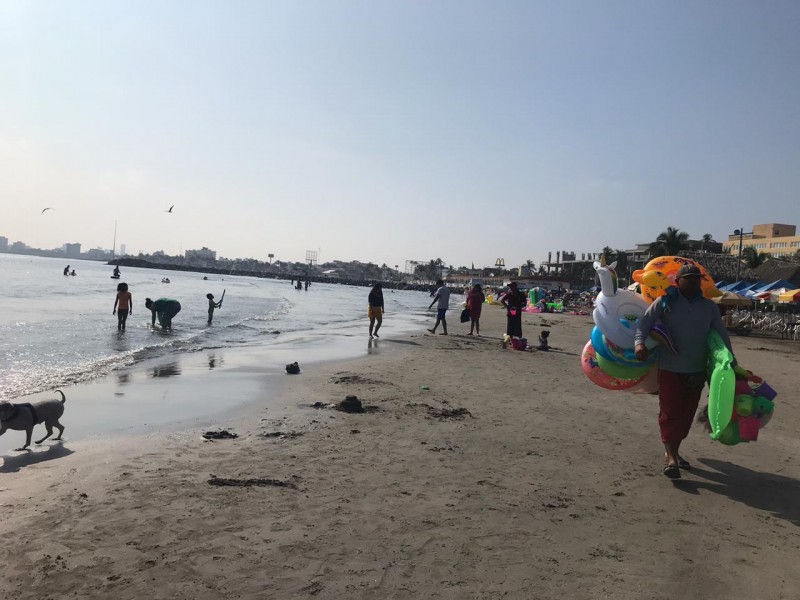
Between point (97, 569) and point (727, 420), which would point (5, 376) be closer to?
point (97, 569)

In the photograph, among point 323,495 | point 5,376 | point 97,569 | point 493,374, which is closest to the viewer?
point 97,569

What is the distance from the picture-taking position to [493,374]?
10.9 m

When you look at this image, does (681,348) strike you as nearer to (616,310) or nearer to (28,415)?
(616,310)

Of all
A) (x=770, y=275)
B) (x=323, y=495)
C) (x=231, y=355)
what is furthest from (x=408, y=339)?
(x=770, y=275)

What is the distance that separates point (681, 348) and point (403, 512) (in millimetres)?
2923

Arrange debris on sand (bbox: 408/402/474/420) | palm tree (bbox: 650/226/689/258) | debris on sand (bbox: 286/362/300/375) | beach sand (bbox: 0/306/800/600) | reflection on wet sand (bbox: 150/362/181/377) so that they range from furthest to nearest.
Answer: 1. palm tree (bbox: 650/226/689/258)
2. debris on sand (bbox: 286/362/300/375)
3. reflection on wet sand (bbox: 150/362/181/377)
4. debris on sand (bbox: 408/402/474/420)
5. beach sand (bbox: 0/306/800/600)

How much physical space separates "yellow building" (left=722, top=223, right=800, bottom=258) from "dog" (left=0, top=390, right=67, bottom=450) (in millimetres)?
94950

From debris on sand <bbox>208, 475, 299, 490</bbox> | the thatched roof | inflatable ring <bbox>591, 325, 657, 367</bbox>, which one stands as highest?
the thatched roof

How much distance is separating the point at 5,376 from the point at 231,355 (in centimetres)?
466

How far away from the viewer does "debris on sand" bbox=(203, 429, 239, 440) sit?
599 cm

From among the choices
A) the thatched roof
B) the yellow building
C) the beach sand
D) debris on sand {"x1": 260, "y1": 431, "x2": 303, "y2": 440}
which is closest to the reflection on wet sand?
the beach sand

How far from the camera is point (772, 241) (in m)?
98.9

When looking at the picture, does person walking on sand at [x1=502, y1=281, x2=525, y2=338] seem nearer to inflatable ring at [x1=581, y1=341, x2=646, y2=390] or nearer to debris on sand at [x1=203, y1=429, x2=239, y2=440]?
inflatable ring at [x1=581, y1=341, x2=646, y2=390]

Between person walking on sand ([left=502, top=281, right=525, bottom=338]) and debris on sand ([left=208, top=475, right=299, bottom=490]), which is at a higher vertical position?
person walking on sand ([left=502, top=281, right=525, bottom=338])
